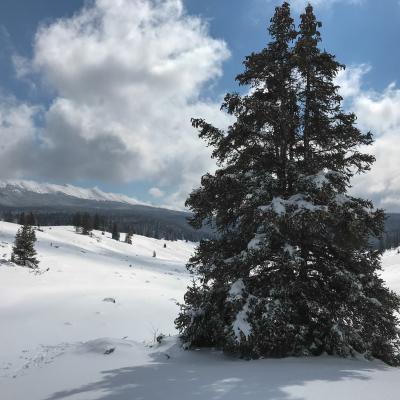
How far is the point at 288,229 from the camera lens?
32.8 ft

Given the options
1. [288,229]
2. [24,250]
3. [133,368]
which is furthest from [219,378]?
[24,250]

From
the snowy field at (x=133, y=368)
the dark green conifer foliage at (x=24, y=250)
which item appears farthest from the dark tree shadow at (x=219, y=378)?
the dark green conifer foliage at (x=24, y=250)

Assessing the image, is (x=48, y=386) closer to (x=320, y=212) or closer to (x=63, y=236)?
(x=320, y=212)

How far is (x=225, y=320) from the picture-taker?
34.7 feet

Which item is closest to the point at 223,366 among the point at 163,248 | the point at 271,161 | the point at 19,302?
the point at 271,161

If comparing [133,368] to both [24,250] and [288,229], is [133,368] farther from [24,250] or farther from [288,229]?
[24,250]

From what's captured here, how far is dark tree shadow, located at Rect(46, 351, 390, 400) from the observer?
6594 mm

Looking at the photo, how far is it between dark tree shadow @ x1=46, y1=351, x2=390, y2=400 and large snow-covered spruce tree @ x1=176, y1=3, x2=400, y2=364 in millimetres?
693

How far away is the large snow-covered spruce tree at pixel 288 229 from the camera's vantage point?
9.30 m

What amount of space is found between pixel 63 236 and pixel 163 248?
2481 inches

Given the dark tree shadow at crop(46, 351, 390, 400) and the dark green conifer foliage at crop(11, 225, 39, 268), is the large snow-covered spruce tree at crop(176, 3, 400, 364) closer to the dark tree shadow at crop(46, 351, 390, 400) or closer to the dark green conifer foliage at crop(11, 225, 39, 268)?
the dark tree shadow at crop(46, 351, 390, 400)

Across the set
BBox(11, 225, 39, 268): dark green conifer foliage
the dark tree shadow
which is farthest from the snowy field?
BBox(11, 225, 39, 268): dark green conifer foliage

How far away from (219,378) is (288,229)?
14.2 ft

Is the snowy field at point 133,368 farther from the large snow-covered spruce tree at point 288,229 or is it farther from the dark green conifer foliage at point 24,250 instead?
the dark green conifer foliage at point 24,250
